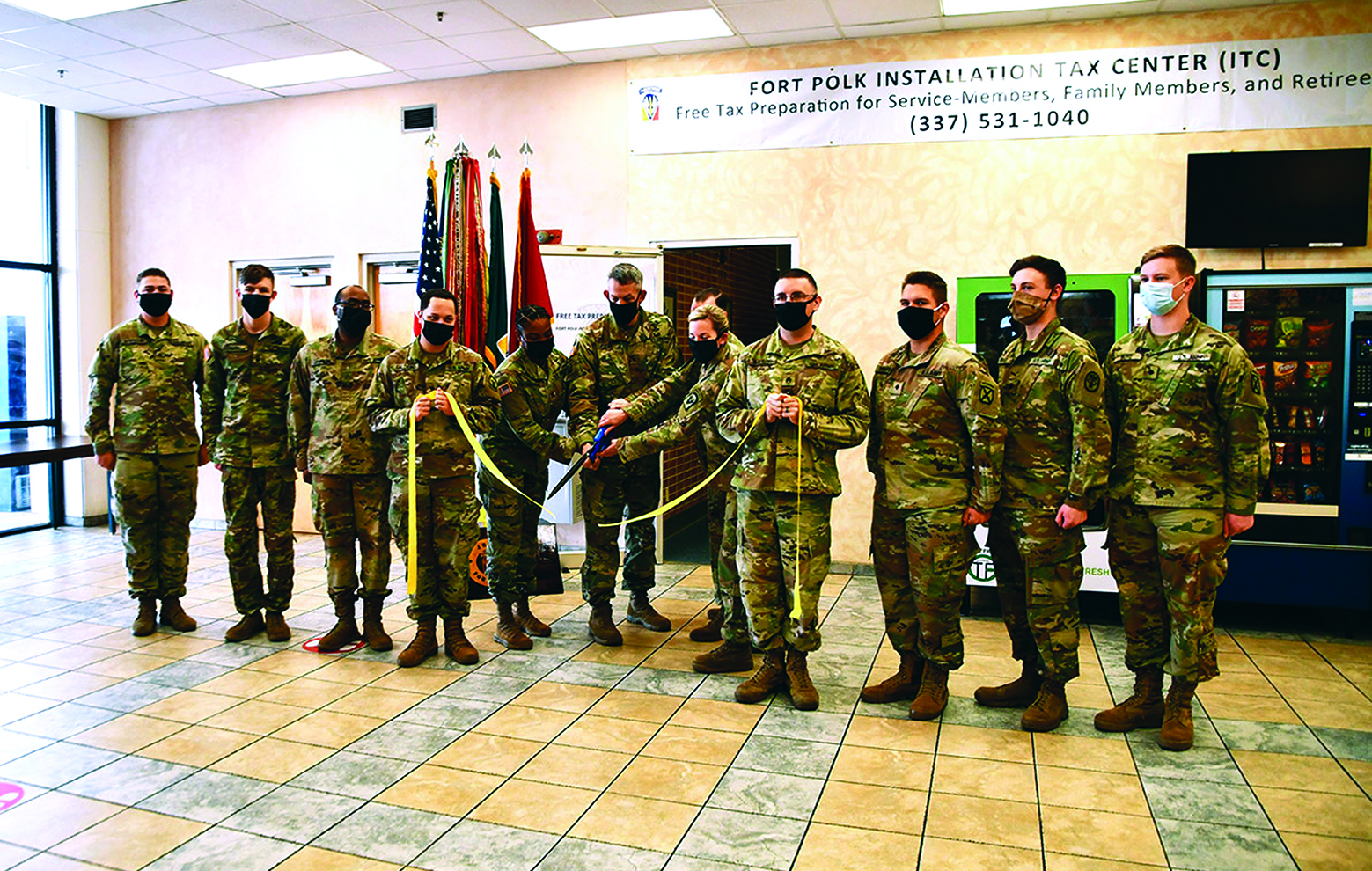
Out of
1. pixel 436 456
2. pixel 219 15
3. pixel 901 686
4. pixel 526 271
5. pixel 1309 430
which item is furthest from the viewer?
pixel 526 271

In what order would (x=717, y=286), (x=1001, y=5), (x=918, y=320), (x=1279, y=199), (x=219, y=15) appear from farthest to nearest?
1. (x=717, y=286)
2. (x=219, y=15)
3. (x=1001, y=5)
4. (x=1279, y=199)
5. (x=918, y=320)

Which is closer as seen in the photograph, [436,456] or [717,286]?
[436,456]

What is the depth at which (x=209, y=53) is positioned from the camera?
662cm

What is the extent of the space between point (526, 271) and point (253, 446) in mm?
2035

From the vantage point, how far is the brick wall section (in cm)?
780

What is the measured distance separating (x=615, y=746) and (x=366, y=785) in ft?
2.86

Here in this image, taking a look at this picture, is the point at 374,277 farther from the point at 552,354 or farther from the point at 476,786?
the point at 476,786

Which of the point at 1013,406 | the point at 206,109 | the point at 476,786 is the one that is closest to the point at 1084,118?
the point at 1013,406

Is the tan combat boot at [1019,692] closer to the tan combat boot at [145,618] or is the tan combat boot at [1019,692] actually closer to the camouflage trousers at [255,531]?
the camouflage trousers at [255,531]

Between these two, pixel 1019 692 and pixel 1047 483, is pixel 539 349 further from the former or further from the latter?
pixel 1019 692

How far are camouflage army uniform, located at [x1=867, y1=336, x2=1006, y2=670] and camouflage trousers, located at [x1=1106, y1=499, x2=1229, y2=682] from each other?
0.54 meters

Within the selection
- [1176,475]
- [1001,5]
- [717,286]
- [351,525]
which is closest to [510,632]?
[351,525]

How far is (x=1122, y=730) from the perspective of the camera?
364 cm

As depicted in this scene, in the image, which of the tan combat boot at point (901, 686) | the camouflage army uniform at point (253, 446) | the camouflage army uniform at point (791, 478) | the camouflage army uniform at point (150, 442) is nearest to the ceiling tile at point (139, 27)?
the camouflage army uniform at point (150, 442)
